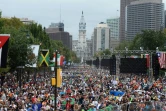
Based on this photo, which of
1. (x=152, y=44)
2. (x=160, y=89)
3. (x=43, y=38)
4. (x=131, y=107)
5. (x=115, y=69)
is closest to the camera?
(x=131, y=107)

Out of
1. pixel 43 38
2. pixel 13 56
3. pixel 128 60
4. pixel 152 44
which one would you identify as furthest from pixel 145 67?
pixel 152 44

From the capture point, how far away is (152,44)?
122 m

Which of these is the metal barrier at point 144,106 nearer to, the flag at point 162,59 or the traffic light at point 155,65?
the traffic light at point 155,65

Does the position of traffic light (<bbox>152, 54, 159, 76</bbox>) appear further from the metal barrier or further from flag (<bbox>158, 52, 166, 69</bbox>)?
the metal barrier

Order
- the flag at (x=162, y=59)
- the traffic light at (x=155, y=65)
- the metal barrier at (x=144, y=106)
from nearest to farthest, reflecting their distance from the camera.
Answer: the metal barrier at (x=144, y=106) < the traffic light at (x=155, y=65) < the flag at (x=162, y=59)

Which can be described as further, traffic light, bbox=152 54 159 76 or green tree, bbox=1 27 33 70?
green tree, bbox=1 27 33 70

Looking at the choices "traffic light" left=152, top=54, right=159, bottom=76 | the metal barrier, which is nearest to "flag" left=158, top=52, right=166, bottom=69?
"traffic light" left=152, top=54, right=159, bottom=76

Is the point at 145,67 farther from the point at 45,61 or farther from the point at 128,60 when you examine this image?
the point at 45,61

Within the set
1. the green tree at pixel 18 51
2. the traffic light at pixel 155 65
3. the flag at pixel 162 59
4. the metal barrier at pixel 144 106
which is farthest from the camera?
the green tree at pixel 18 51

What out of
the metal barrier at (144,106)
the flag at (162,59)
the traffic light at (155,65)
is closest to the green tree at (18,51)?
the traffic light at (155,65)

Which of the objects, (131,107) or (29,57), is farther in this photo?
(29,57)

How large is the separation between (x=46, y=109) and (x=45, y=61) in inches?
1214

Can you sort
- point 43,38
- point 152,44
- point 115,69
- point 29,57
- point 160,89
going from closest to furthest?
1. point 160,89
2. point 29,57
3. point 115,69
4. point 43,38
5. point 152,44

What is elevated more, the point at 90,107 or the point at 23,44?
the point at 23,44
